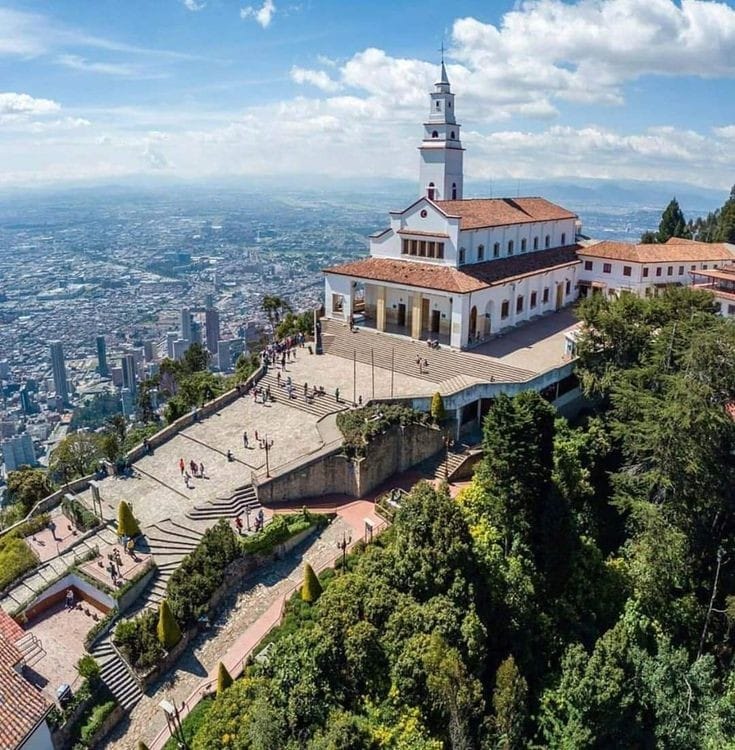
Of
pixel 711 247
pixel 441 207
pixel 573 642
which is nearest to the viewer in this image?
pixel 573 642

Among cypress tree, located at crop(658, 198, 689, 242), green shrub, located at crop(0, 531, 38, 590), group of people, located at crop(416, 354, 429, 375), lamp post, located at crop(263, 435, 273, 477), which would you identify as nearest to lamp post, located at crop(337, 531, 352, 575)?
lamp post, located at crop(263, 435, 273, 477)

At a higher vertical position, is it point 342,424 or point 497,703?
point 342,424

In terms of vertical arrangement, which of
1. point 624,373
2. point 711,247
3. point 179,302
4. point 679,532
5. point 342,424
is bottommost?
point 179,302

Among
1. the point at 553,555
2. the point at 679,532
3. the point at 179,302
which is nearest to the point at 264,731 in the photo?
the point at 553,555

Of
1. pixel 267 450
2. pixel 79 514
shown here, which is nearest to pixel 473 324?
pixel 267 450

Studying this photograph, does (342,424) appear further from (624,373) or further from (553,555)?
(624,373)

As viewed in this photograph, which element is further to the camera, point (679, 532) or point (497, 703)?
point (679, 532)
